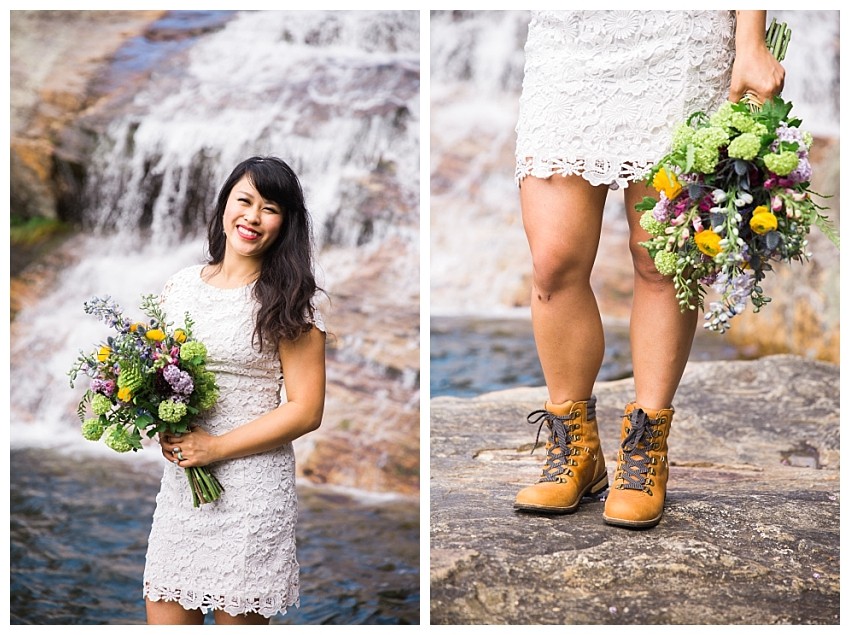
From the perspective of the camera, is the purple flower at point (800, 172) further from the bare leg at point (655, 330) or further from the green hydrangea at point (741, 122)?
the bare leg at point (655, 330)

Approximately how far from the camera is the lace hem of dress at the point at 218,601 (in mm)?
1871

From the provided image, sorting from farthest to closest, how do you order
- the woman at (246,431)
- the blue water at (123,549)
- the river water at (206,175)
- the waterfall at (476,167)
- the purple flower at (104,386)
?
the waterfall at (476,167)
the river water at (206,175)
the blue water at (123,549)
the woman at (246,431)
the purple flower at (104,386)

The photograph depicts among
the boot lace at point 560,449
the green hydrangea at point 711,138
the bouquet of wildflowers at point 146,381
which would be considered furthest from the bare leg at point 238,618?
the green hydrangea at point 711,138

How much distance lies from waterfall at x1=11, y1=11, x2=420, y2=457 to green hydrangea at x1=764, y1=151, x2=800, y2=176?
400 cm

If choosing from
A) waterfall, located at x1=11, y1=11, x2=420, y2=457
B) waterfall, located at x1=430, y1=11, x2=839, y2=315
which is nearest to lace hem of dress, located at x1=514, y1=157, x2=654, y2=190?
waterfall, located at x1=11, y1=11, x2=420, y2=457

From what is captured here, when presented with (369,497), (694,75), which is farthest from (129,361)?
(369,497)

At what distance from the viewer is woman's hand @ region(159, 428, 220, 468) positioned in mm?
1834

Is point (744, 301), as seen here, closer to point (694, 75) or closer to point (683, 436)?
point (694, 75)

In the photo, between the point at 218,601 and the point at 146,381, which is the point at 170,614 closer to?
the point at 218,601

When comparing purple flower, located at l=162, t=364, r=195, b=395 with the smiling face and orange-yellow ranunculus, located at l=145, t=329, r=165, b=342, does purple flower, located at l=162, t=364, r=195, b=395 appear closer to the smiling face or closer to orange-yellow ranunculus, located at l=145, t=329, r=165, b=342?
orange-yellow ranunculus, located at l=145, t=329, r=165, b=342

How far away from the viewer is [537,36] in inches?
80.8

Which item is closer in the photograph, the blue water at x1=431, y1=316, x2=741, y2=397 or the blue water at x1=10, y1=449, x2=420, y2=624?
the blue water at x1=10, y1=449, x2=420, y2=624

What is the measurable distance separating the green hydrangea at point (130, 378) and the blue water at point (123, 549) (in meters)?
2.68

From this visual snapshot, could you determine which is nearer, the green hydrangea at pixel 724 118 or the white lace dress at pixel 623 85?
the green hydrangea at pixel 724 118
